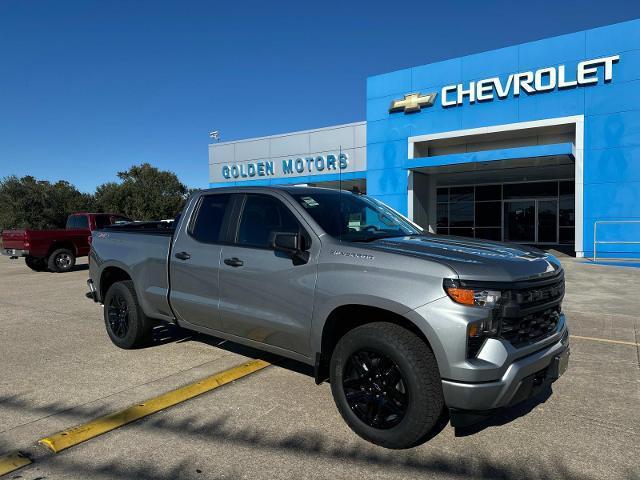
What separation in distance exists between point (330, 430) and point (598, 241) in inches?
656

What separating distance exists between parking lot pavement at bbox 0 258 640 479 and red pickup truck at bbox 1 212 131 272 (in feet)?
32.7

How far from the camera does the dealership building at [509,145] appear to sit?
16672 mm

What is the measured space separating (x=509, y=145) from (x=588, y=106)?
11.1ft

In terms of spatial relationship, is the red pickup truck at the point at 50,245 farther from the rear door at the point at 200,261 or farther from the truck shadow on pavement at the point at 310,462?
the truck shadow on pavement at the point at 310,462

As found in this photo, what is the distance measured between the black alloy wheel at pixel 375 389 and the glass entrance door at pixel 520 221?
20.9 metres

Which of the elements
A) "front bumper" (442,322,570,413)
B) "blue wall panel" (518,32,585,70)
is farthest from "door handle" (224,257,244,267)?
"blue wall panel" (518,32,585,70)

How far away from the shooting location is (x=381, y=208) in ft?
15.8

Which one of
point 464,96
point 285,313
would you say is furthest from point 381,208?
point 464,96

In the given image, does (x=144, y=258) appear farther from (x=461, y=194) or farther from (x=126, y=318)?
(x=461, y=194)

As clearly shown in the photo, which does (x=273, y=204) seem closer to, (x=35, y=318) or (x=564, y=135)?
(x=35, y=318)

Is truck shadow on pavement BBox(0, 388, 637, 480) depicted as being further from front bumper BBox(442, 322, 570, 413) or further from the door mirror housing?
the door mirror housing

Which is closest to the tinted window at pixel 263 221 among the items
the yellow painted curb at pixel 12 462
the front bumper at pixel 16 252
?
the yellow painted curb at pixel 12 462

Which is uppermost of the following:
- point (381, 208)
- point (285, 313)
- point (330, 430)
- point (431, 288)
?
point (381, 208)

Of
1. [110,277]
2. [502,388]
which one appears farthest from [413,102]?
[502,388]
